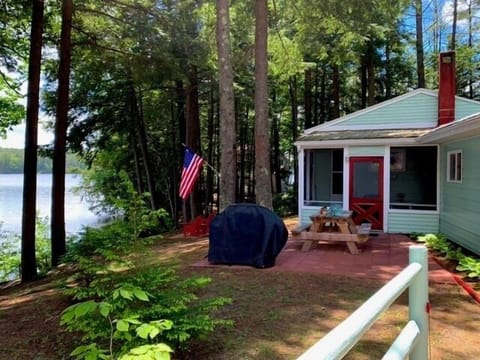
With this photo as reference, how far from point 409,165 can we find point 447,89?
2.49 metres

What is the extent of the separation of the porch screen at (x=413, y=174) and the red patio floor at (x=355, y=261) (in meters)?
3.69

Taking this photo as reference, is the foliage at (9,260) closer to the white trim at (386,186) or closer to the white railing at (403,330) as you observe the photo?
the white trim at (386,186)

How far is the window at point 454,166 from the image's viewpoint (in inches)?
337

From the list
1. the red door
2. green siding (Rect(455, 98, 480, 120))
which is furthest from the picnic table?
green siding (Rect(455, 98, 480, 120))

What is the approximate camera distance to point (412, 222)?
32.8 feet

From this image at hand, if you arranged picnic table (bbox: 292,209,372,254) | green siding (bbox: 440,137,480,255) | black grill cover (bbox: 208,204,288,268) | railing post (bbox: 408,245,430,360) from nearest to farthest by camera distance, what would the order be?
railing post (bbox: 408,245,430,360)
black grill cover (bbox: 208,204,288,268)
green siding (bbox: 440,137,480,255)
picnic table (bbox: 292,209,372,254)

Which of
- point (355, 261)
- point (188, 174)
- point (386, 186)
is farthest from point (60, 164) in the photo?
point (386, 186)

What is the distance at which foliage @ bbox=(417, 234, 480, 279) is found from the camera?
5.81m

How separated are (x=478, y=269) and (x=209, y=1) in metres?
8.41

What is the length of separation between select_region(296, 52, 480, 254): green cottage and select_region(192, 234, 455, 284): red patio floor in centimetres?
130

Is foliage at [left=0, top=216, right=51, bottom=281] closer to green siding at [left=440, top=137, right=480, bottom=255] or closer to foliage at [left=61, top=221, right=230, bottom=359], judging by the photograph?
foliage at [left=61, top=221, right=230, bottom=359]

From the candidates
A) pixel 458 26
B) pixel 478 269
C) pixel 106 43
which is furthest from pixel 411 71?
pixel 478 269

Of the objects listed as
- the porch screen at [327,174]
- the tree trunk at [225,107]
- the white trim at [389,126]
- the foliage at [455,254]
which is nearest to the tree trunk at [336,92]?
the porch screen at [327,174]

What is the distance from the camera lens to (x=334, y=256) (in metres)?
7.53
